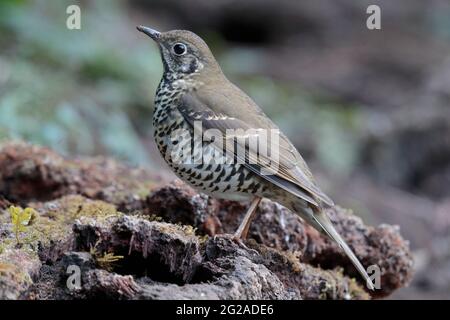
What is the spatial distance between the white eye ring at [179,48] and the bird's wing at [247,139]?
359 millimetres

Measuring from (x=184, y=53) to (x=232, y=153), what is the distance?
89cm

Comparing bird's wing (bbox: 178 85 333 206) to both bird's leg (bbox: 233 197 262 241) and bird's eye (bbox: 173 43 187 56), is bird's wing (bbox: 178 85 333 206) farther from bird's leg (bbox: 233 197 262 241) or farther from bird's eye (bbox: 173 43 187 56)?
bird's eye (bbox: 173 43 187 56)

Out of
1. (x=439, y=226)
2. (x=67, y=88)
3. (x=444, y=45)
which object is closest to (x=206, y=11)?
(x=444, y=45)

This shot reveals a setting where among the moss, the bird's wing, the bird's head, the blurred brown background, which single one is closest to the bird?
the bird's wing

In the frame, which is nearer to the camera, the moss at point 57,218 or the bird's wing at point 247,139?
the moss at point 57,218

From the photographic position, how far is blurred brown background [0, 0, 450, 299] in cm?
877

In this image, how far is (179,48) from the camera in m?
5.62

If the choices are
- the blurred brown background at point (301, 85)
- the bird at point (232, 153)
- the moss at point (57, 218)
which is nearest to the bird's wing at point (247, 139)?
the bird at point (232, 153)

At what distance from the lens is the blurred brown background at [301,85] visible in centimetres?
877

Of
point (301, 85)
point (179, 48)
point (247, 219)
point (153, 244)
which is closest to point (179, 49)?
point (179, 48)

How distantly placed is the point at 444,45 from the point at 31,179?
33.8 feet

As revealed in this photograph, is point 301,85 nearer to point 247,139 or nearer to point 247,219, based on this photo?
point 247,139

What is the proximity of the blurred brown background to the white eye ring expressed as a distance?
1943 mm

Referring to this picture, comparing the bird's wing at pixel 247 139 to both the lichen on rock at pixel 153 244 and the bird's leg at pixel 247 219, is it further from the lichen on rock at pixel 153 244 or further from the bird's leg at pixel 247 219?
the lichen on rock at pixel 153 244
